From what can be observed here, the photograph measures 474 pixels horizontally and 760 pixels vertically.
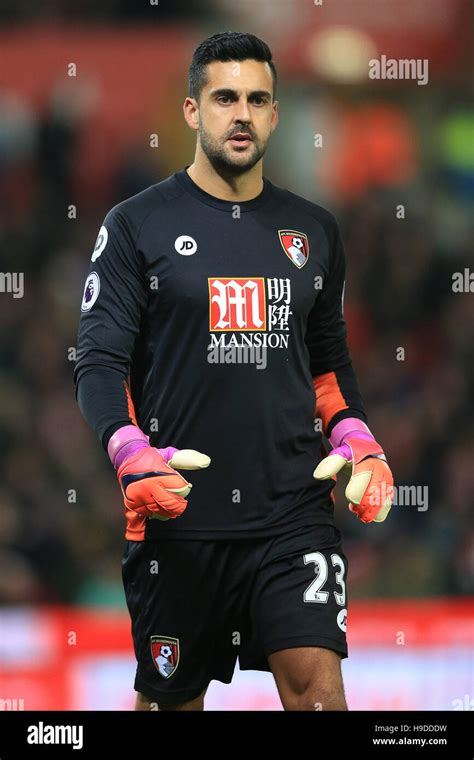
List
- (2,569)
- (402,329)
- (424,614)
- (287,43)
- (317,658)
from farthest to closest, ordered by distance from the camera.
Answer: (287,43) < (402,329) < (2,569) < (424,614) < (317,658)

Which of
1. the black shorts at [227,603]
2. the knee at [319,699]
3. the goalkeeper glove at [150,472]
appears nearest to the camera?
the goalkeeper glove at [150,472]

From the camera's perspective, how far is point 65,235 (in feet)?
28.4

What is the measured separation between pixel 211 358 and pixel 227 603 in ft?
2.26

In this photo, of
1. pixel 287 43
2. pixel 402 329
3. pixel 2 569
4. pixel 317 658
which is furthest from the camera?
pixel 287 43

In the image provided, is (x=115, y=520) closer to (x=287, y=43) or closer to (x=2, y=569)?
(x=2, y=569)

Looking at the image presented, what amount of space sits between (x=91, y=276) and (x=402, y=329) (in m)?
4.35

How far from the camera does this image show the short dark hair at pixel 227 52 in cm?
430

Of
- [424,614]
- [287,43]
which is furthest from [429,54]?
[424,614]

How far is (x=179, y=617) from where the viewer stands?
4.27 meters

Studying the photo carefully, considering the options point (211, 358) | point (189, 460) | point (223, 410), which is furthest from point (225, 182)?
point (189, 460)

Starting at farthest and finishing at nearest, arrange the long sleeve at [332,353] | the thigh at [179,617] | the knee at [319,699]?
the long sleeve at [332,353] < the thigh at [179,617] < the knee at [319,699]

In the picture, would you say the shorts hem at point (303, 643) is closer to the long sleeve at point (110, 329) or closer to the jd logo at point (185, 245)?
the long sleeve at point (110, 329)

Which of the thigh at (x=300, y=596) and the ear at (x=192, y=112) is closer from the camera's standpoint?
the thigh at (x=300, y=596)

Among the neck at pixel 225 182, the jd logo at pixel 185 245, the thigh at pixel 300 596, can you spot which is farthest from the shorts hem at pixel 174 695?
the neck at pixel 225 182
